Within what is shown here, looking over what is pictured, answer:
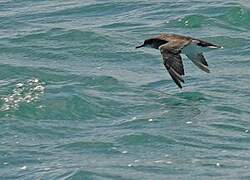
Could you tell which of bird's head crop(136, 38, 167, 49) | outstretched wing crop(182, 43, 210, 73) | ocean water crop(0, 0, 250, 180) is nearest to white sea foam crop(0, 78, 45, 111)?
ocean water crop(0, 0, 250, 180)

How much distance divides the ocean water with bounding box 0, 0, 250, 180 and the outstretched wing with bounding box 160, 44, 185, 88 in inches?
15.9

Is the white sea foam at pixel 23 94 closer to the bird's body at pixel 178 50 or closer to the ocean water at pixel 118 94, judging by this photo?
the ocean water at pixel 118 94

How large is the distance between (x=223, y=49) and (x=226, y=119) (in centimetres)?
389

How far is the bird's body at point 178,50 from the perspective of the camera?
1381 centimetres

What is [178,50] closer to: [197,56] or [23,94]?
[197,56]

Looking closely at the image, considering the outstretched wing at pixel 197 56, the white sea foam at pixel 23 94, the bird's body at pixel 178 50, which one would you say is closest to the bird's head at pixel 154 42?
the bird's body at pixel 178 50

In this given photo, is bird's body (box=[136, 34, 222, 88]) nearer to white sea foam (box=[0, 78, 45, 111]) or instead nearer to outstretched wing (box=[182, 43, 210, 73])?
outstretched wing (box=[182, 43, 210, 73])

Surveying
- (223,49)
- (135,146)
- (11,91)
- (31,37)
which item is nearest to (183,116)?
(135,146)

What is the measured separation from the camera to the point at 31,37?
57.5ft

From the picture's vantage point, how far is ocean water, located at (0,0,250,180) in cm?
1141

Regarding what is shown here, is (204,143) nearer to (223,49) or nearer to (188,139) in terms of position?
(188,139)

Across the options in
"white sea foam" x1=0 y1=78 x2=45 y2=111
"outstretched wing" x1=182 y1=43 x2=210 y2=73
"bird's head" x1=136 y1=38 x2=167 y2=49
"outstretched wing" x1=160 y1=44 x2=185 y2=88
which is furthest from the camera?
"bird's head" x1=136 y1=38 x2=167 y2=49

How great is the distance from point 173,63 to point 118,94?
995 millimetres

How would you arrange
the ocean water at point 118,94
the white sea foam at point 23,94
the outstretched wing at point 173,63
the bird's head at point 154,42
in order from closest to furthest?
the ocean water at point 118,94 → the white sea foam at point 23,94 → the outstretched wing at point 173,63 → the bird's head at point 154,42
